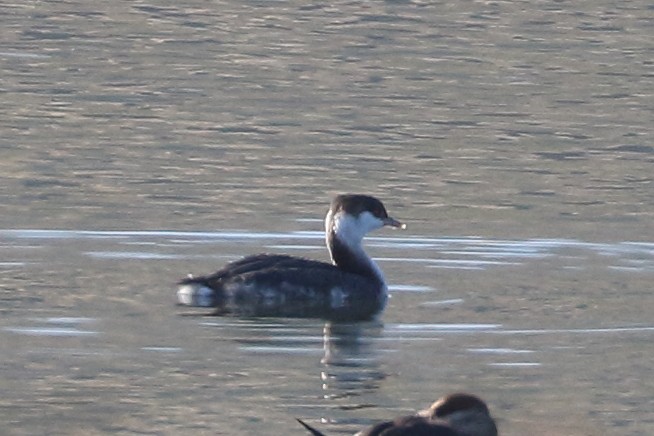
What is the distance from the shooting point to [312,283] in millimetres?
14648

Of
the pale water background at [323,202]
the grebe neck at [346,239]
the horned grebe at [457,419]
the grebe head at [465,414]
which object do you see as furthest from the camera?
the grebe neck at [346,239]

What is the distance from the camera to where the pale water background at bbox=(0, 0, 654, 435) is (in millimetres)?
11820

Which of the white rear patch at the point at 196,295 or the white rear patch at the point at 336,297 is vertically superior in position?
the white rear patch at the point at 196,295

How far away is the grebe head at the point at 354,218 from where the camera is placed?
15.4m

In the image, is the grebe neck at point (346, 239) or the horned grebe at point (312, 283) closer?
the horned grebe at point (312, 283)

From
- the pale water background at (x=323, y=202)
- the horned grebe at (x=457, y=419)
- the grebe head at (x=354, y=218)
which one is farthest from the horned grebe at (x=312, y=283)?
the horned grebe at (x=457, y=419)

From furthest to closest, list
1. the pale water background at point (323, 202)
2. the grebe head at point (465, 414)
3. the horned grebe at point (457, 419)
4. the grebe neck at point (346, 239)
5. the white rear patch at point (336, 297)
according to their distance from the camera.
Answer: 1. the grebe neck at point (346, 239)
2. the white rear patch at point (336, 297)
3. the pale water background at point (323, 202)
4. the grebe head at point (465, 414)
5. the horned grebe at point (457, 419)

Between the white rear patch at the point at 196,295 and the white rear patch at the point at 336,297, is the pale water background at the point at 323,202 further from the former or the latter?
the white rear patch at the point at 336,297

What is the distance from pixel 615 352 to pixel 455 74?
45.0 ft

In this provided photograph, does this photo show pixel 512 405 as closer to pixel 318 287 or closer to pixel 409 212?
pixel 318 287

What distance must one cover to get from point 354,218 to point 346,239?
0.54ft

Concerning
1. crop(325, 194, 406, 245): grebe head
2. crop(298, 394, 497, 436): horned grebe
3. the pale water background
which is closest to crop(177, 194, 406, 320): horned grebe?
crop(325, 194, 406, 245): grebe head

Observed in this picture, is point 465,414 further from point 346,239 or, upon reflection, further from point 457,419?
point 346,239

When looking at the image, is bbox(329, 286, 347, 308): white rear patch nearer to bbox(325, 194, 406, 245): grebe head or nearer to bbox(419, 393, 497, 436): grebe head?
bbox(325, 194, 406, 245): grebe head
